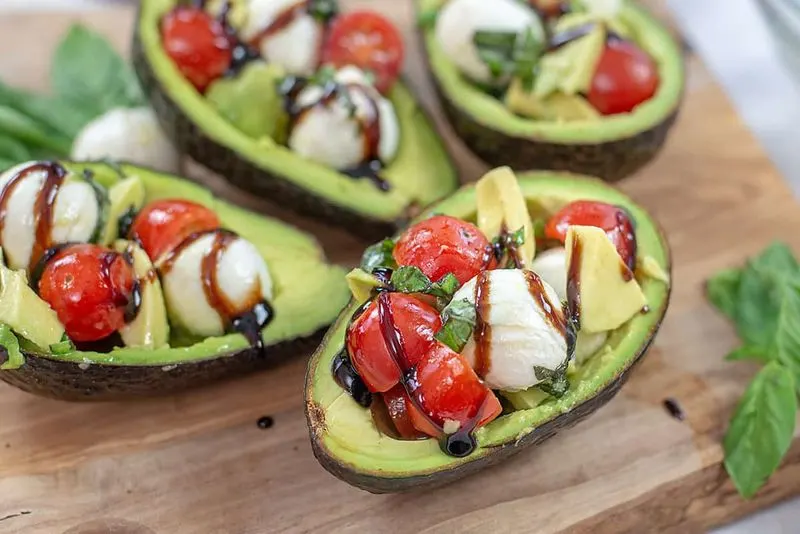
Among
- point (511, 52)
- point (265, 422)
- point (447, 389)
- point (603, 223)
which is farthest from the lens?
point (511, 52)

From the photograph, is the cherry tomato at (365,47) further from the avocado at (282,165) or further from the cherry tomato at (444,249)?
the cherry tomato at (444,249)

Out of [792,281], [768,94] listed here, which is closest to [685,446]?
[792,281]

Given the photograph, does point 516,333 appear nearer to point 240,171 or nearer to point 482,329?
point 482,329

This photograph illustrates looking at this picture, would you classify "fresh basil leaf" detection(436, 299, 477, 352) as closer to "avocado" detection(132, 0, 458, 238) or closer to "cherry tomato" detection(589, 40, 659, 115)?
"avocado" detection(132, 0, 458, 238)

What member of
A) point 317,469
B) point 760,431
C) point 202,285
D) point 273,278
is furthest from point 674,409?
point 202,285

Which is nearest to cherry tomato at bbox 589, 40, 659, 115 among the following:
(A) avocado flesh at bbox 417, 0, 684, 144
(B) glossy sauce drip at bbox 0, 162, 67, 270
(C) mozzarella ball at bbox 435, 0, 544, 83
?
(A) avocado flesh at bbox 417, 0, 684, 144

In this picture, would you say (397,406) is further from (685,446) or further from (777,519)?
(777,519)
